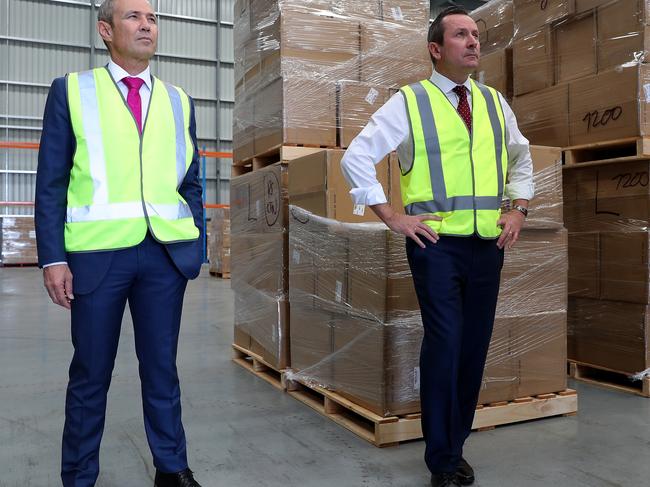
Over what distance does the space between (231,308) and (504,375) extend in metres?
4.67

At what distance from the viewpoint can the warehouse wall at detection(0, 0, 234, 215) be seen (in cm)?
1535

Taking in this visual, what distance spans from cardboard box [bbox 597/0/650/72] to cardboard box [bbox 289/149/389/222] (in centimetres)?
141

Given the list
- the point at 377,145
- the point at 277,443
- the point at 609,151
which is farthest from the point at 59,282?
the point at 609,151

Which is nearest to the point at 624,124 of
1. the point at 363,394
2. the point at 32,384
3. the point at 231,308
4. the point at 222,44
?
the point at 363,394

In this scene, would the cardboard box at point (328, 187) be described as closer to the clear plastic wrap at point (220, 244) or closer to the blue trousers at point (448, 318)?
the blue trousers at point (448, 318)

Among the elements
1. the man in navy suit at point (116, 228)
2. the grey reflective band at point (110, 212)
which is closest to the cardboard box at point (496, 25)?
the man in navy suit at point (116, 228)

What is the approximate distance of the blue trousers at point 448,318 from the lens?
81.5 inches

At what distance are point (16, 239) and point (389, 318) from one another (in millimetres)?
14249

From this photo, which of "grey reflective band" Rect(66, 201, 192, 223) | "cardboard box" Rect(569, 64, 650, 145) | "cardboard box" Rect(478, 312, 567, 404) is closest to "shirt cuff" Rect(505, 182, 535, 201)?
"cardboard box" Rect(478, 312, 567, 404)

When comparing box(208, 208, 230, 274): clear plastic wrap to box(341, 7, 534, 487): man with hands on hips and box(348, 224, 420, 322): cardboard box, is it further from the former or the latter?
box(341, 7, 534, 487): man with hands on hips

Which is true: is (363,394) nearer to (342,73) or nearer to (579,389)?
(579,389)

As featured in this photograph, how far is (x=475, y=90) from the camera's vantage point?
223cm

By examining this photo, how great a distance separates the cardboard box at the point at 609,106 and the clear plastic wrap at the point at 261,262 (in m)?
1.73

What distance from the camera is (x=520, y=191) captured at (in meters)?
2.35
